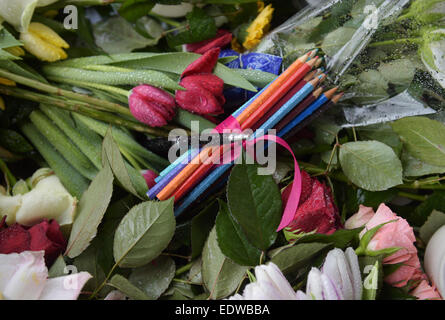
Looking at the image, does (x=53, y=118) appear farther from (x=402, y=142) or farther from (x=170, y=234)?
(x=402, y=142)

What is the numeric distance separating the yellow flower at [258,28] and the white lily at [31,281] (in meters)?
0.37

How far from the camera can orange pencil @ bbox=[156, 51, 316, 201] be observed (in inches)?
18.8

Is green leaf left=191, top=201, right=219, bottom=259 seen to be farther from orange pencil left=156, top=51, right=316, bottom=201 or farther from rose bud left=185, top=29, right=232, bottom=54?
rose bud left=185, top=29, right=232, bottom=54

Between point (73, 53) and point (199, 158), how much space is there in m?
0.27

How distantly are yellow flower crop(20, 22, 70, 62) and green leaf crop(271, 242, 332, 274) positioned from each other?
1.25 feet

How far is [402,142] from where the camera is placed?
54 centimetres

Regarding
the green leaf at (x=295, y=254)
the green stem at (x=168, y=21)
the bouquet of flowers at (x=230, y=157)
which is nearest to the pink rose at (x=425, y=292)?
the bouquet of flowers at (x=230, y=157)

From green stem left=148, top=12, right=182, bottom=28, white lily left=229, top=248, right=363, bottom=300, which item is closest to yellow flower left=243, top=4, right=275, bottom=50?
green stem left=148, top=12, right=182, bottom=28

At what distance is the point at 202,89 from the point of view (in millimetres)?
486

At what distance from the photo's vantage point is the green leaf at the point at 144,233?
0.44 m

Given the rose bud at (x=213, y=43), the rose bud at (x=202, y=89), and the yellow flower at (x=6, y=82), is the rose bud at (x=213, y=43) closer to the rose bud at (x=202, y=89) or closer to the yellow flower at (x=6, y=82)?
the rose bud at (x=202, y=89)

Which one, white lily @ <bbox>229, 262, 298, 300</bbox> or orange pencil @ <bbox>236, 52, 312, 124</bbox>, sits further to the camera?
orange pencil @ <bbox>236, 52, 312, 124</bbox>

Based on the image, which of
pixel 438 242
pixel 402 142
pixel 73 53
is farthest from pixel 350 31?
pixel 73 53

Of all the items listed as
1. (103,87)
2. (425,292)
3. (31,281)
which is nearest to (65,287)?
(31,281)
